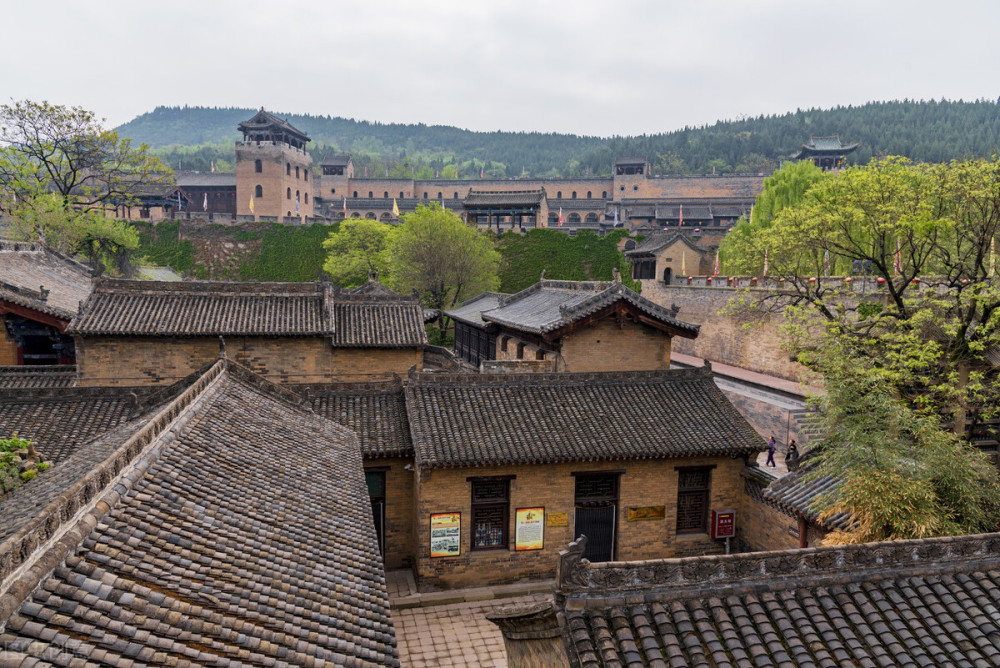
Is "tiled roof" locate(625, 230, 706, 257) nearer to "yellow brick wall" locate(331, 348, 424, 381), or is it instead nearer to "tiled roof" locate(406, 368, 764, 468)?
"yellow brick wall" locate(331, 348, 424, 381)

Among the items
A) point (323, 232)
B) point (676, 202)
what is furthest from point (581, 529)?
point (676, 202)

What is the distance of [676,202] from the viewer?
7231 cm

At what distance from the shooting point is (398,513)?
15.0 m

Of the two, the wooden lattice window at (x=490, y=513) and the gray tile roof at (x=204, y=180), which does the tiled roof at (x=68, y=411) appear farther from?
the gray tile roof at (x=204, y=180)

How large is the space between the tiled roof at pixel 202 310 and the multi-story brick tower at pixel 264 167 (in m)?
47.2

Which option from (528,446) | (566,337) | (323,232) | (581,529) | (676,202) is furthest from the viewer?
(676,202)

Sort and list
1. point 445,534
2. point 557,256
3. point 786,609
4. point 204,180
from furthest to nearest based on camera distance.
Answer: point 204,180 → point 557,256 → point 445,534 → point 786,609

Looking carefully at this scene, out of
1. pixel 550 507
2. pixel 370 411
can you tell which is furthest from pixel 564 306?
pixel 370 411

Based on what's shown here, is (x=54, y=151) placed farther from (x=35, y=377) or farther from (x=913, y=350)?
(x=913, y=350)

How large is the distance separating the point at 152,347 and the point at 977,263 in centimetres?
Result: 2380

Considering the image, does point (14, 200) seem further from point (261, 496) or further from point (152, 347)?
point (261, 496)

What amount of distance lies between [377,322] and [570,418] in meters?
9.88

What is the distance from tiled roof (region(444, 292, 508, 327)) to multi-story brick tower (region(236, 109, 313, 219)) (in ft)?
129

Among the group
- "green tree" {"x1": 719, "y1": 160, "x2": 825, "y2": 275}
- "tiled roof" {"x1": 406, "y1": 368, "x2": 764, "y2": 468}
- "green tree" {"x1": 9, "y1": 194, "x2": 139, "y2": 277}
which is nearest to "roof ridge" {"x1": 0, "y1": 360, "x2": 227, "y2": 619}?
"tiled roof" {"x1": 406, "y1": 368, "x2": 764, "y2": 468}
